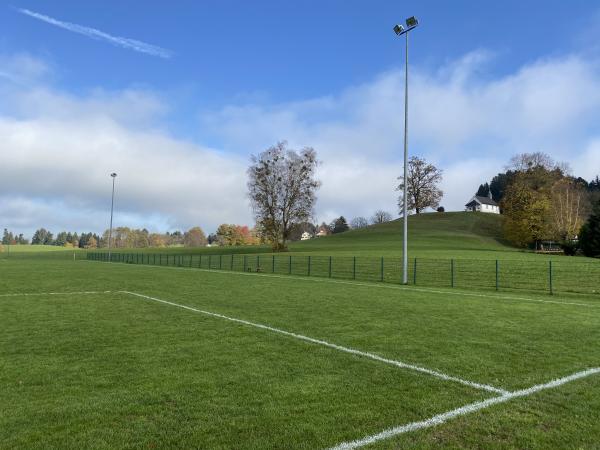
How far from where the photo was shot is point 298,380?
238 inches

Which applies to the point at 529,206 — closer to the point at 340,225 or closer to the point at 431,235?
the point at 431,235

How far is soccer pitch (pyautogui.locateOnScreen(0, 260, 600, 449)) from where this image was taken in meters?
→ 4.30

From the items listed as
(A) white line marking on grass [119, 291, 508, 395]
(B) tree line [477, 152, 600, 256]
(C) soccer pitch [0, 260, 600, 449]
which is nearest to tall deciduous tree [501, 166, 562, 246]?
(B) tree line [477, 152, 600, 256]

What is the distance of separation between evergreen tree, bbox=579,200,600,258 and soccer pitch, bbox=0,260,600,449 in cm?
4837

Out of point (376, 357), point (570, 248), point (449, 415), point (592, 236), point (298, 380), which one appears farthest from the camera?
point (570, 248)

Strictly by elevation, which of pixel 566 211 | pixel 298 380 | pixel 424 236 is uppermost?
pixel 566 211

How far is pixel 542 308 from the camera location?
47.0 ft

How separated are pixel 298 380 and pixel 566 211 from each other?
65.6 meters

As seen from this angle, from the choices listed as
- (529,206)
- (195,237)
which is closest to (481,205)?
(529,206)

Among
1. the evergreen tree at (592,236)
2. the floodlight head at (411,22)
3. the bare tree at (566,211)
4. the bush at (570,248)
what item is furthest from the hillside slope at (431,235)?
the floodlight head at (411,22)

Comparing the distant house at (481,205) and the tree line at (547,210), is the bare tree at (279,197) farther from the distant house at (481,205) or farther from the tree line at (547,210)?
the distant house at (481,205)

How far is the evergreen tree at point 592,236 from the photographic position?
2053 inches

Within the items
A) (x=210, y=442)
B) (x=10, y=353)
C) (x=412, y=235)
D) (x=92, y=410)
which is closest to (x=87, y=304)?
(x=10, y=353)

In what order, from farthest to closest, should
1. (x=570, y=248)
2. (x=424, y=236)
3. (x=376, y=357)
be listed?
1. (x=424, y=236)
2. (x=570, y=248)
3. (x=376, y=357)
